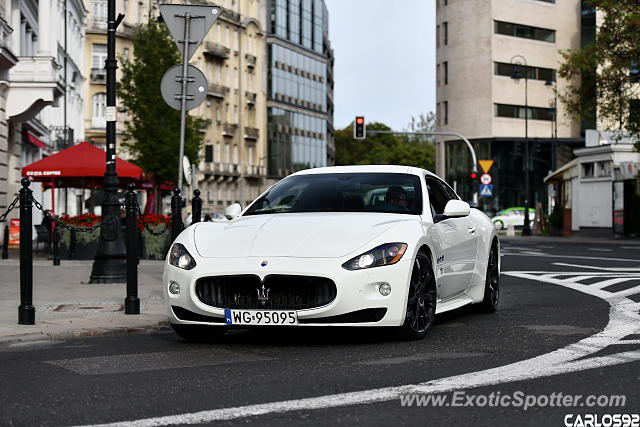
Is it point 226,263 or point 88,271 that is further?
point 88,271

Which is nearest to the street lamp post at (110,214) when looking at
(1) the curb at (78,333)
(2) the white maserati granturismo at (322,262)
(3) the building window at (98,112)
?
(1) the curb at (78,333)

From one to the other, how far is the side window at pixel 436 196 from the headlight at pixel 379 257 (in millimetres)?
1470

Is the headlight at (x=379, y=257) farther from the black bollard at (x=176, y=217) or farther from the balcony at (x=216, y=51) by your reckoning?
the balcony at (x=216, y=51)

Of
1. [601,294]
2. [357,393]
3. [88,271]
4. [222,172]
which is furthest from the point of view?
[222,172]

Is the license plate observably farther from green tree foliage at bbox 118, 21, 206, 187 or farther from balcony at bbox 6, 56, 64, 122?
green tree foliage at bbox 118, 21, 206, 187

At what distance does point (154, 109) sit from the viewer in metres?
55.2

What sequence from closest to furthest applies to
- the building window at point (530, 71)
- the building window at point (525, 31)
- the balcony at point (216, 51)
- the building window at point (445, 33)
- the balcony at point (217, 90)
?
the building window at point (530, 71), the building window at point (525, 31), the building window at point (445, 33), the balcony at point (216, 51), the balcony at point (217, 90)

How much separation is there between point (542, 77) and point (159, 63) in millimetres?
39199

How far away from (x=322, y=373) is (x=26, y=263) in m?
4.35

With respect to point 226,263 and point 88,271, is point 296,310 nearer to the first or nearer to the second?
point 226,263

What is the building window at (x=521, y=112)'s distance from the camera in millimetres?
82938

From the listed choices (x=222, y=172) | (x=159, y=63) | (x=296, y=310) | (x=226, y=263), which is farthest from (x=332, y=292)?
(x=222, y=172)

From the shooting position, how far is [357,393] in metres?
6.43

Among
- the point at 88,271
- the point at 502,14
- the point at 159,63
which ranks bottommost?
the point at 88,271
